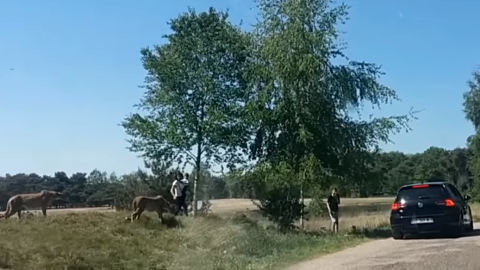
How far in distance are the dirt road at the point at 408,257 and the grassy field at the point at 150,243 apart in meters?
0.96

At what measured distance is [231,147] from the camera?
34406 millimetres

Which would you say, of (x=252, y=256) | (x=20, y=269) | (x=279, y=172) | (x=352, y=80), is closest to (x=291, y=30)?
(x=352, y=80)

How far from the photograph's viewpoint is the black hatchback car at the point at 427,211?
2047 cm

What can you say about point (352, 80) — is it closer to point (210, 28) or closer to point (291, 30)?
point (291, 30)

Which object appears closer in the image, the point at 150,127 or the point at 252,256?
the point at 252,256

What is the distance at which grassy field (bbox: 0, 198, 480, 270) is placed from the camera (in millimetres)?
15406

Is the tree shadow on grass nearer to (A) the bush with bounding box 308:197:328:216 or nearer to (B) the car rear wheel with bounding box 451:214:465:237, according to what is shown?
(A) the bush with bounding box 308:197:328:216

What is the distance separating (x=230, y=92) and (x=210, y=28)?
130 inches

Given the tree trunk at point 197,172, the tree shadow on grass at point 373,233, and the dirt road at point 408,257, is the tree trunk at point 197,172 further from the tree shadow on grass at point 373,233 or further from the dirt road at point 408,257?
the dirt road at point 408,257

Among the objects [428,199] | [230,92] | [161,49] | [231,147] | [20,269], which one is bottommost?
[20,269]

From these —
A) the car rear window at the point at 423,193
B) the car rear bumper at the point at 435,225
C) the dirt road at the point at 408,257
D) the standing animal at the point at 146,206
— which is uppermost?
the car rear window at the point at 423,193

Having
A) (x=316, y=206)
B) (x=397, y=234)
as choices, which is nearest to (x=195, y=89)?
(x=316, y=206)

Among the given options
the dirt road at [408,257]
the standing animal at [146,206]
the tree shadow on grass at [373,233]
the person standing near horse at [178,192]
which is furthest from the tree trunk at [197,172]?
the dirt road at [408,257]

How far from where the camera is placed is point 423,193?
20953 mm
